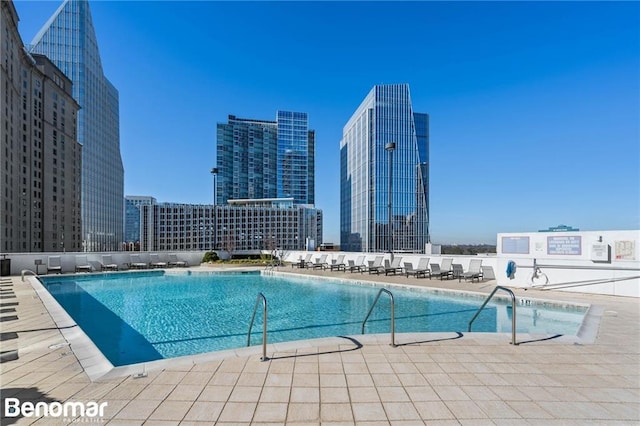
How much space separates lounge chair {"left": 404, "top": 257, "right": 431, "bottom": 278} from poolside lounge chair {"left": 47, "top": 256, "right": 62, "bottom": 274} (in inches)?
676

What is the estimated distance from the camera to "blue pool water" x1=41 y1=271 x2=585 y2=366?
6.52 meters

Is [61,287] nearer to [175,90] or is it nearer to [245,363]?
[245,363]

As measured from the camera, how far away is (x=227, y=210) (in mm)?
82812

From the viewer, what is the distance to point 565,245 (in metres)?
9.40

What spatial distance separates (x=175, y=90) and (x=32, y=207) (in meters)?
54.3

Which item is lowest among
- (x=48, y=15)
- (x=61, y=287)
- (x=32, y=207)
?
(x=61, y=287)

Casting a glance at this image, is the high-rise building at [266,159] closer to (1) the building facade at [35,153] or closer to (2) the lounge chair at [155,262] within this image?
(1) the building facade at [35,153]

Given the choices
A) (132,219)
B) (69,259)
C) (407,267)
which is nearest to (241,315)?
(407,267)

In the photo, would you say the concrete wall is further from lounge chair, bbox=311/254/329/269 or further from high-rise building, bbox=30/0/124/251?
high-rise building, bbox=30/0/124/251

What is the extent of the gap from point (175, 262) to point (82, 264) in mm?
4806

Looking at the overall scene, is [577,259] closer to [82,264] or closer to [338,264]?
[338,264]

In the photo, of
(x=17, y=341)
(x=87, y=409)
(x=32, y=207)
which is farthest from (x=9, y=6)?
(x=87, y=409)

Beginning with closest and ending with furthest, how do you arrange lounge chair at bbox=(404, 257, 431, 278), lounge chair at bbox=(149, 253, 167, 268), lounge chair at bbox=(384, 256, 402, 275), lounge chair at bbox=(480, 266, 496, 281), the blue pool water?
the blue pool water
lounge chair at bbox=(480, 266, 496, 281)
lounge chair at bbox=(404, 257, 431, 278)
lounge chair at bbox=(384, 256, 402, 275)
lounge chair at bbox=(149, 253, 167, 268)

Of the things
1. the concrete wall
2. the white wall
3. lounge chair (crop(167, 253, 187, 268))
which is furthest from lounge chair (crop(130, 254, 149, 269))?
the white wall
